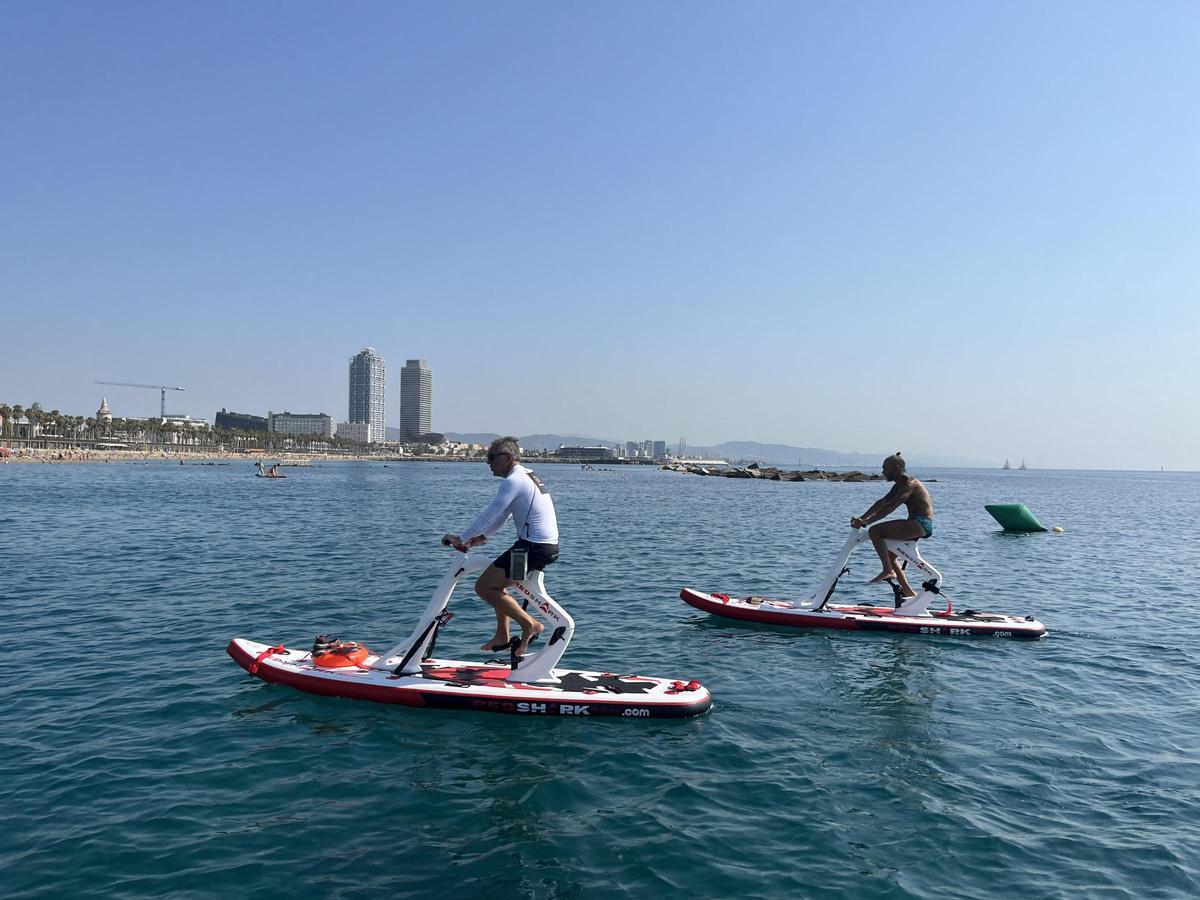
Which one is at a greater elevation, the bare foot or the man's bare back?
the man's bare back

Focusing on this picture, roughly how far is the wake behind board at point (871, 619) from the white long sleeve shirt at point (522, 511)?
25.3 feet

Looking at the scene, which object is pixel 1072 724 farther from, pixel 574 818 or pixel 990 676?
pixel 574 818

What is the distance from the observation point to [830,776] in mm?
→ 8344

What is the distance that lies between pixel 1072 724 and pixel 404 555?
854 inches

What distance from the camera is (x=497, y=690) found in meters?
10.0

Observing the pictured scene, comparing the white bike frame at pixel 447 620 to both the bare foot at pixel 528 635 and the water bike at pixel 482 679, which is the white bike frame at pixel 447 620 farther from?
the bare foot at pixel 528 635

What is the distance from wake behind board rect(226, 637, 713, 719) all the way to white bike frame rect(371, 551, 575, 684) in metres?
0.15

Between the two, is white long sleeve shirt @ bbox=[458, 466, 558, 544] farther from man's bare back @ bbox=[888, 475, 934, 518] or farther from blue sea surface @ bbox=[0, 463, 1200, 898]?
man's bare back @ bbox=[888, 475, 934, 518]

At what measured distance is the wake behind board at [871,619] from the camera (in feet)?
50.4

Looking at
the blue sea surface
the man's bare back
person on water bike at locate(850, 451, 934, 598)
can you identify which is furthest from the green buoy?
the man's bare back

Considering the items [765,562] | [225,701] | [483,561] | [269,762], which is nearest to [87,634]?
[225,701]

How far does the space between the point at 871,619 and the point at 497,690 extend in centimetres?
894

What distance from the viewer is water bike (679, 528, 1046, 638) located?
50.4 feet

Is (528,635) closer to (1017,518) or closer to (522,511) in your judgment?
(522,511)
